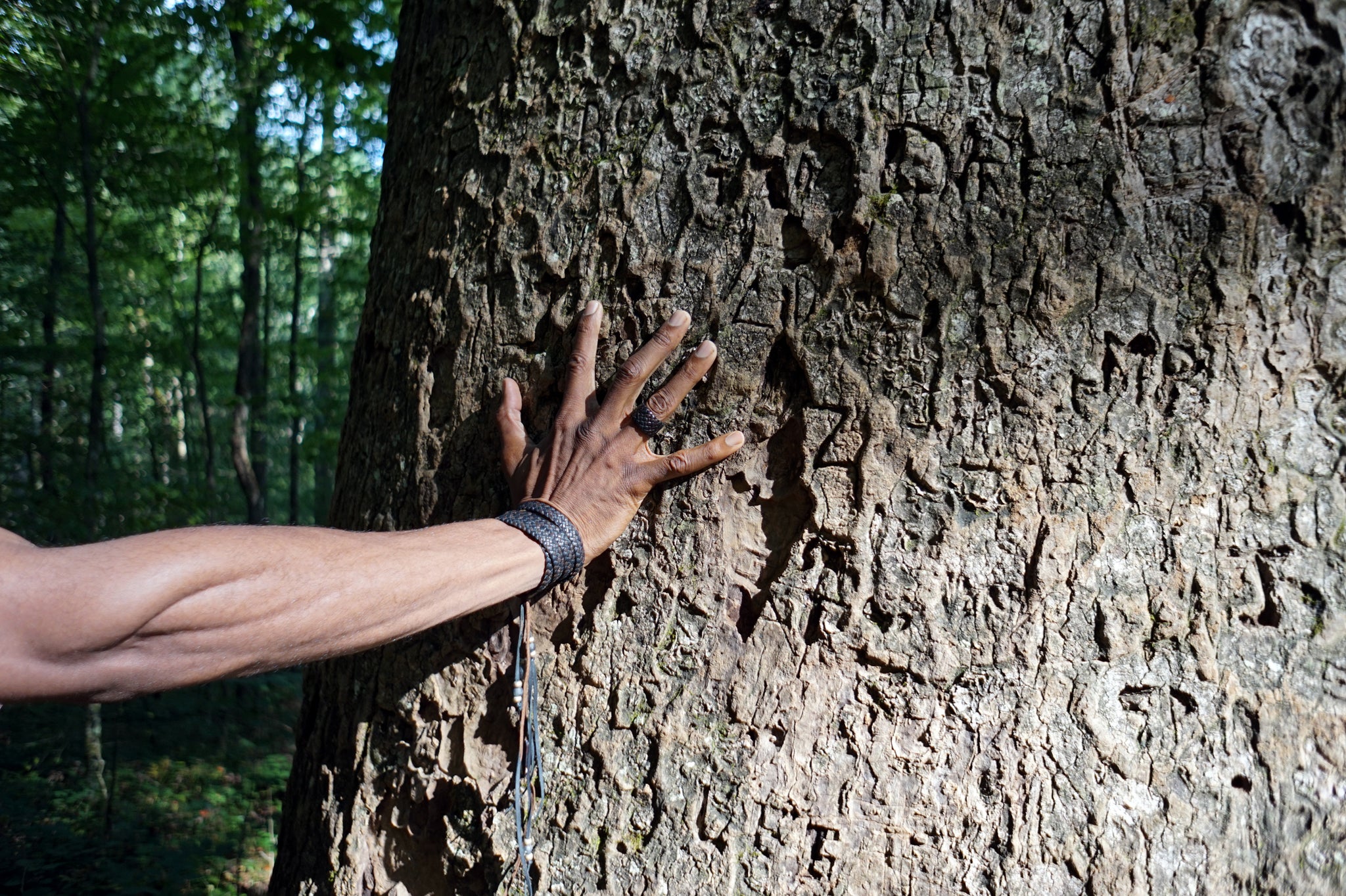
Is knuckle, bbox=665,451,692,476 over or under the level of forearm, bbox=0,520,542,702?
over

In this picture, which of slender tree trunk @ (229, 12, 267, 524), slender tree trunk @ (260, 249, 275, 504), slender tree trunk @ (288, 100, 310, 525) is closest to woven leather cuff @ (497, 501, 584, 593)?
slender tree trunk @ (288, 100, 310, 525)

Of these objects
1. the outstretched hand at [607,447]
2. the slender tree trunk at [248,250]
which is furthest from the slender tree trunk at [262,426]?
the outstretched hand at [607,447]

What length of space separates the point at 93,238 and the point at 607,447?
807 centimetres

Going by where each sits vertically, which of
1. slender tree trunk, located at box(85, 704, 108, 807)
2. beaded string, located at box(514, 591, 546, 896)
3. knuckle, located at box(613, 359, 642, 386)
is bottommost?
slender tree trunk, located at box(85, 704, 108, 807)

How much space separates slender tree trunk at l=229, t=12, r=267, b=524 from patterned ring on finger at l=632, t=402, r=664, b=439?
8.16 meters

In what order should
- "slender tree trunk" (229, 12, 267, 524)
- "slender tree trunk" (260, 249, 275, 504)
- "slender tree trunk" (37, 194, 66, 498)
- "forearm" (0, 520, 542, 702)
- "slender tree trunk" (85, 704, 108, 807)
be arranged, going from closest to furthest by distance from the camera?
"forearm" (0, 520, 542, 702) < "slender tree trunk" (85, 704, 108, 807) < "slender tree trunk" (37, 194, 66, 498) < "slender tree trunk" (229, 12, 267, 524) < "slender tree trunk" (260, 249, 275, 504)

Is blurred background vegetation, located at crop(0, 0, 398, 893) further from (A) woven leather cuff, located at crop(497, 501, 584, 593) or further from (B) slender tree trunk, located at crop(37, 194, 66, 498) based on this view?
(A) woven leather cuff, located at crop(497, 501, 584, 593)

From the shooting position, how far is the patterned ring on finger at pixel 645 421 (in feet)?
4.71

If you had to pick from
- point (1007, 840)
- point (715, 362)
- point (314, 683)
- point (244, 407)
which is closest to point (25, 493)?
point (244, 407)

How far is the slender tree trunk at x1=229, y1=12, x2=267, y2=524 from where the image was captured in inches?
328

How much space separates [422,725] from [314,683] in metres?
0.47

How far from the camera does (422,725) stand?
1543mm

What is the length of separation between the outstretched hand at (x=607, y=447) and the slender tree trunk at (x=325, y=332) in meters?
5.27

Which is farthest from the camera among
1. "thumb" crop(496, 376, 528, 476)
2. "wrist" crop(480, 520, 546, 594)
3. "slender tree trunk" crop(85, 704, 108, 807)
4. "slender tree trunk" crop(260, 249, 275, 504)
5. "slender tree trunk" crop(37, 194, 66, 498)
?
"slender tree trunk" crop(260, 249, 275, 504)
